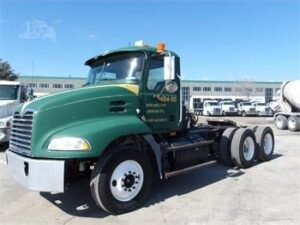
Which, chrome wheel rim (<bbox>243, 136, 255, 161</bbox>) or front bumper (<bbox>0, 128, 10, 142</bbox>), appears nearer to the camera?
chrome wheel rim (<bbox>243, 136, 255, 161</bbox>)

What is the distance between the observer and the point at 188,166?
303 inches

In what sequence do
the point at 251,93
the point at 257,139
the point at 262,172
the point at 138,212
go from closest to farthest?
the point at 138,212
the point at 262,172
the point at 257,139
the point at 251,93

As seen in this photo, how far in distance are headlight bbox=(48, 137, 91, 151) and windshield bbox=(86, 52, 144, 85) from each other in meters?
1.73

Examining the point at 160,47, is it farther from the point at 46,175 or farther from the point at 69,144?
the point at 46,175

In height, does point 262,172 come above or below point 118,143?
below

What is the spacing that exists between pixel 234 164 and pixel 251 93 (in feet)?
316

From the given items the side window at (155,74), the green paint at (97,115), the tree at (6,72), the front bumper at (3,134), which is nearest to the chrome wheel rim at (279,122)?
the front bumper at (3,134)

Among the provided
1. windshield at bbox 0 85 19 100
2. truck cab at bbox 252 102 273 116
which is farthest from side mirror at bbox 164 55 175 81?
truck cab at bbox 252 102 273 116

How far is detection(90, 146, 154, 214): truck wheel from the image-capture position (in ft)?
19.0

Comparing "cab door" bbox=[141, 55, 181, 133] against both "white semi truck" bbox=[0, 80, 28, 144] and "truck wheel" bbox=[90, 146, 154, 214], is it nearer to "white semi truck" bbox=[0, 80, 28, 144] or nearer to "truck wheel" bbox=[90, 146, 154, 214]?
"truck wheel" bbox=[90, 146, 154, 214]

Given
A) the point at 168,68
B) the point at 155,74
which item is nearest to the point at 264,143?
the point at 155,74

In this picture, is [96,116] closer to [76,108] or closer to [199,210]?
[76,108]

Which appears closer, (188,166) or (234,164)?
(188,166)

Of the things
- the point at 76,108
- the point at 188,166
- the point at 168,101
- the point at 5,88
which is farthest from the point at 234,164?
the point at 5,88
